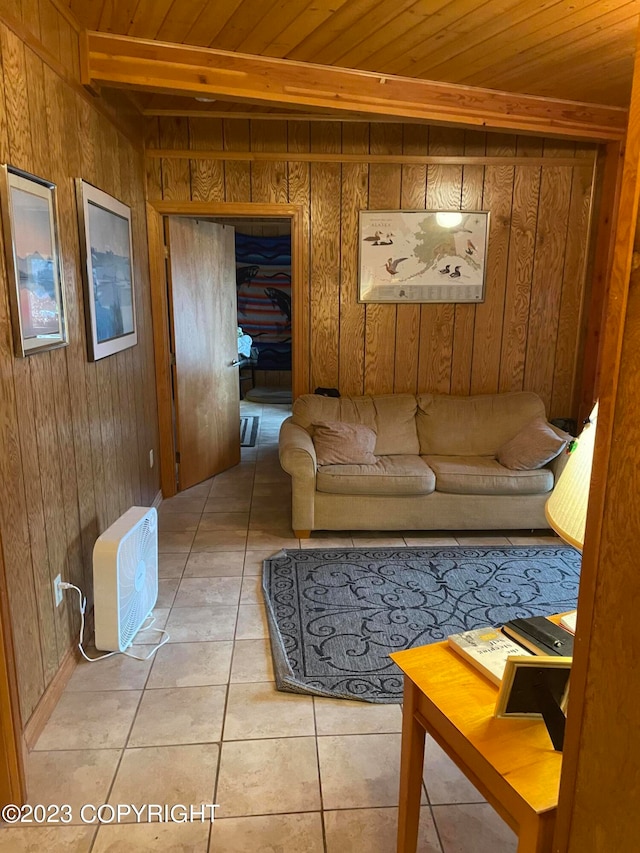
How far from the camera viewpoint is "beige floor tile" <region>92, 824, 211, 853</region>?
1.67 meters

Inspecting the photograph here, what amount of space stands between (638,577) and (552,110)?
3.68 m

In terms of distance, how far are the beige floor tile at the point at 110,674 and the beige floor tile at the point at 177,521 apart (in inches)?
53.1

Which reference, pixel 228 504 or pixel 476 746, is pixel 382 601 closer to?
pixel 228 504

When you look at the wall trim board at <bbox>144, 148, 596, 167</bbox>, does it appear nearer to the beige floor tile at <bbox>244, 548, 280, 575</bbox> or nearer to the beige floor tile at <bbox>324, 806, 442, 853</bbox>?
the beige floor tile at <bbox>244, 548, 280, 575</bbox>

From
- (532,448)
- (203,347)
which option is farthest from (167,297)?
(532,448)

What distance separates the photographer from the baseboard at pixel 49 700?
6.65 feet

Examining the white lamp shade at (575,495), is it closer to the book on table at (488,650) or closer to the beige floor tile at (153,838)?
the book on table at (488,650)

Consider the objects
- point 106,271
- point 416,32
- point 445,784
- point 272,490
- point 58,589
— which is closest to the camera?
point 445,784

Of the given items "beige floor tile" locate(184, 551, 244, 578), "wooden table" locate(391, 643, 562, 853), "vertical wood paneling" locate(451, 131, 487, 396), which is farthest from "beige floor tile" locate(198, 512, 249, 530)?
"wooden table" locate(391, 643, 562, 853)

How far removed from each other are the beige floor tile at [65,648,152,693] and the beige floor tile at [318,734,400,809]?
31.7 inches

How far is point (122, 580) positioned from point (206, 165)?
290 cm

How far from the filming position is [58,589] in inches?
91.7

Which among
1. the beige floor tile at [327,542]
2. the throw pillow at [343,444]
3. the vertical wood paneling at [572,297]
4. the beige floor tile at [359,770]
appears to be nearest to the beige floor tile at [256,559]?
the beige floor tile at [327,542]

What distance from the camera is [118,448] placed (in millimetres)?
3221
